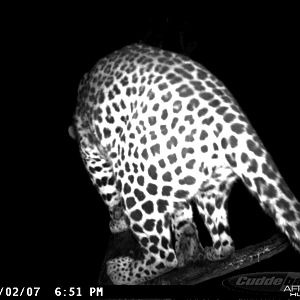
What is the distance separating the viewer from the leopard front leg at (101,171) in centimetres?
222

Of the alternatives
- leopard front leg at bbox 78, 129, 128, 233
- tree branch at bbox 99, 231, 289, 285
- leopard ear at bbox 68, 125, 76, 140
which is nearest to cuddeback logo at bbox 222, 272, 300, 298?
tree branch at bbox 99, 231, 289, 285

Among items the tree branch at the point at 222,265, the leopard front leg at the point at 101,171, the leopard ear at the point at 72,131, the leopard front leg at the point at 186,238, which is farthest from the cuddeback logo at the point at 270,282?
the leopard ear at the point at 72,131

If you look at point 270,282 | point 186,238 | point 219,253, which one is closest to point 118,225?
point 186,238

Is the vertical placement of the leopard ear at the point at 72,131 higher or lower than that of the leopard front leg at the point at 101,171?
higher

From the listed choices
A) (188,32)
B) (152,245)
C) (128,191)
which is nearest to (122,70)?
(188,32)

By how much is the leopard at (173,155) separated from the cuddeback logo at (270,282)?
14cm

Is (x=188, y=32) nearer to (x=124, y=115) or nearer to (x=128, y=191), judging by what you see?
(x=124, y=115)

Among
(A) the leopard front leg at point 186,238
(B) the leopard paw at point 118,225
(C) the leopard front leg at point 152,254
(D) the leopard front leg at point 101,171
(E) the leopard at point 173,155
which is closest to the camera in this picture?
(E) the leopard at point 173,155

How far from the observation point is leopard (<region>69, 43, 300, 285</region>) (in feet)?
5.48

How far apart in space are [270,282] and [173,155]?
59cm

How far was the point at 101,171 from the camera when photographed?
2244 millimetres

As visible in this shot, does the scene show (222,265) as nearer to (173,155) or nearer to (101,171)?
(173,155)

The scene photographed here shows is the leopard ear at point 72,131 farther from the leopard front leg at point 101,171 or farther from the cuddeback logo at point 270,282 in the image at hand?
the cuddeback logo at point 270,282

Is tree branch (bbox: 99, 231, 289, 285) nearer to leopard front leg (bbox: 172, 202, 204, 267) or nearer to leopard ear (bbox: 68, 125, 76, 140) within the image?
leopard front leg (bbox: 172, 202, 204, 267)
